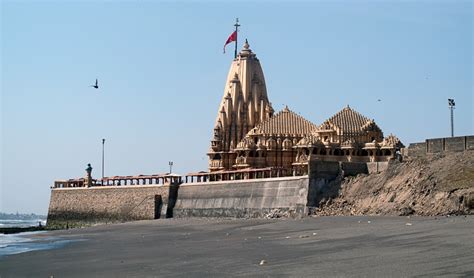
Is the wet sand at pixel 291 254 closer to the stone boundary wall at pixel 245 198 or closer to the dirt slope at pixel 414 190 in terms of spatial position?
the dirt slope at pixel 414 190

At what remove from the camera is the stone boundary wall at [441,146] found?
3805 centimetres

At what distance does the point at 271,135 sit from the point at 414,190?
3497cm

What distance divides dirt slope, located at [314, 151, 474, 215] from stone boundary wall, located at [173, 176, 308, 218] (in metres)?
2.56

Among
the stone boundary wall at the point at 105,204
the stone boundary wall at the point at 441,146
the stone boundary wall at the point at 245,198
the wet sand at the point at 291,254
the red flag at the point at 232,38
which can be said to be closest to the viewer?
the wet sand at the point at 291,254

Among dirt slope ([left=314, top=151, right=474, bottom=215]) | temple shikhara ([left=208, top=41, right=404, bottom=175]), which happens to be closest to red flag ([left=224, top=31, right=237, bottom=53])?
temple shikhara ([left=208, top=41, right=404, bottom=175])

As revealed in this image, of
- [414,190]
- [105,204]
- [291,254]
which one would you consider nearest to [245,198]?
[414,190]

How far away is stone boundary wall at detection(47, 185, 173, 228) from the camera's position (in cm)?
6381

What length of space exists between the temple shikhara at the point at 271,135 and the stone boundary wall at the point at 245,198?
478cm

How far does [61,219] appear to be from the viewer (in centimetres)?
7919

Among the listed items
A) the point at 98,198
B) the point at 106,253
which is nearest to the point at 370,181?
the point at 106,253

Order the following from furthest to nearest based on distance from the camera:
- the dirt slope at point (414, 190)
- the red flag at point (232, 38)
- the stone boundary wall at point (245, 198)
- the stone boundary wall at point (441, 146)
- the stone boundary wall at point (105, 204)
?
the red flag at point (232, 38) → the stone boundary wall at point (105, 204) → the stone boundary wall at point (245, 198) → the stone boundary wall at point (441, 146) → the dirt slope at point (414, 190)

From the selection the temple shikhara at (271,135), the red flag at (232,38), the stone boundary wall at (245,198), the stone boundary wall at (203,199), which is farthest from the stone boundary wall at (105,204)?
the red flag at (232,38)

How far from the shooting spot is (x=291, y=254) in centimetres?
2347

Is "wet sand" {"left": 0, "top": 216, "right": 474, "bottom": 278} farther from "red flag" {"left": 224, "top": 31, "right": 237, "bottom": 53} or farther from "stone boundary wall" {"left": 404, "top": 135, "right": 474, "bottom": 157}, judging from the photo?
"red flag" {"left": 224, "top": 31, "right": 237, "bottom": 53}
